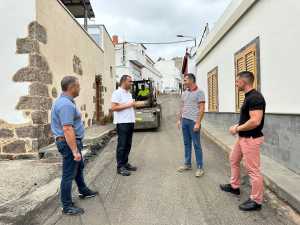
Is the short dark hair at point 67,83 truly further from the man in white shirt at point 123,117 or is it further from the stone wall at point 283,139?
the stone wall at point 283,139

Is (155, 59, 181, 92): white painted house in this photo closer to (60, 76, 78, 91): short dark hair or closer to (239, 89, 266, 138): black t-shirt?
(239, 89, 266, 138): black t-shirt

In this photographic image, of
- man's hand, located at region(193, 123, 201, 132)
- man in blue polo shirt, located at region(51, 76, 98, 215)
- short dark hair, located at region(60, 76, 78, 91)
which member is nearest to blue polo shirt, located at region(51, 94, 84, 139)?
man in blue polo shirt, located at region(51, 76, 98, 215)

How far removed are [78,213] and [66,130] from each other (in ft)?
3.65

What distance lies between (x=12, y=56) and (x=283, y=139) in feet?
20.5

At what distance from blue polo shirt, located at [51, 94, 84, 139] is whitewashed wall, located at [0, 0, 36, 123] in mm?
4176

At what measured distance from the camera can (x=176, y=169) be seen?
6.84 metres

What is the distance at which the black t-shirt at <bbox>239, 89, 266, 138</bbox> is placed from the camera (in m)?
4.32

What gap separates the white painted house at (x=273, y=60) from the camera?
20.3 feet

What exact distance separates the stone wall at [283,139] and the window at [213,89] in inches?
293

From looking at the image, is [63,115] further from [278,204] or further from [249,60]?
[249,60]

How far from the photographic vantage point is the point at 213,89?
16.2 meters

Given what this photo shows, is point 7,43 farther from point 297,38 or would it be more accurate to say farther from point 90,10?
point 90,10

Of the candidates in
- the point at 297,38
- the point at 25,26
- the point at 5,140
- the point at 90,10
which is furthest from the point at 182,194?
the point at 90,10

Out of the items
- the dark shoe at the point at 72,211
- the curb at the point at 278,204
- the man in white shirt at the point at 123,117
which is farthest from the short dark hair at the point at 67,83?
the curb at the point at 278,204
